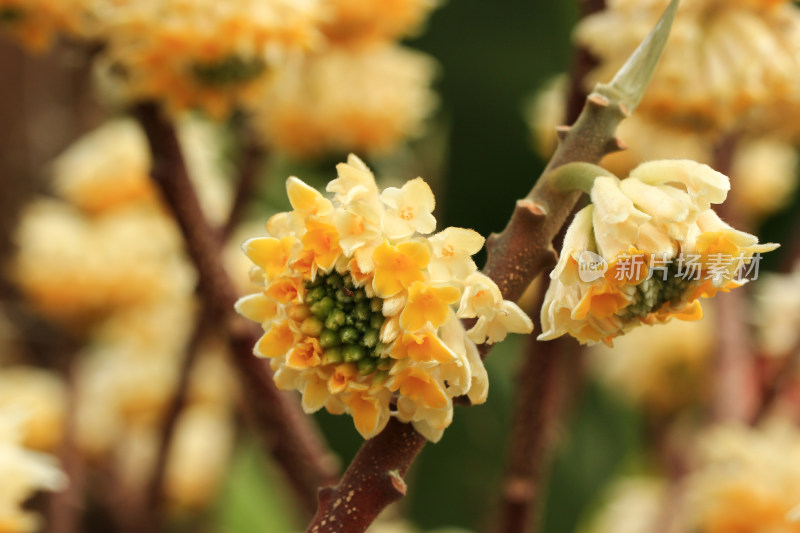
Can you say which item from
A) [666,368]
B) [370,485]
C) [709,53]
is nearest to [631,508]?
[666,368]

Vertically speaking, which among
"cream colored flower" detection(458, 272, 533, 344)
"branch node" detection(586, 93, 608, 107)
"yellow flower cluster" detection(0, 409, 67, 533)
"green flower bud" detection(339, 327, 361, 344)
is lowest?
"cream colored flower" detection(458, 272, 533, 344)

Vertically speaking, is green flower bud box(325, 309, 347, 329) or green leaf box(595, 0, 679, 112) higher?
green leaf box(595, 0, 679, 112)

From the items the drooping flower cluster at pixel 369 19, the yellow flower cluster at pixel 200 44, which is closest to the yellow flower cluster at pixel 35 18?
the yellow flower cluster at pixel 200 44

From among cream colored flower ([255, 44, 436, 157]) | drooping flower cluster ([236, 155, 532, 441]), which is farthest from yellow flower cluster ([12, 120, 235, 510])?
drooping flower cluster ([236, 155, 532, 441])

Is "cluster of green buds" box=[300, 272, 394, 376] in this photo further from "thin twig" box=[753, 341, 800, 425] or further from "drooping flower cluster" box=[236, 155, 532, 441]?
"thin twig" box=[753, 341, 800, 425]

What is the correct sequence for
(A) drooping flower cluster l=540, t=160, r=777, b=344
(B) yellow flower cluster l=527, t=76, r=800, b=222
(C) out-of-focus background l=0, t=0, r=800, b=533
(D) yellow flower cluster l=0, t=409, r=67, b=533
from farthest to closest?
(C) out-of-focus background l=0, t=0, r=800, b=533
(B) yellow flower cluster l=527, t=76, r=800, b=222
(D) yellow flower cluster l=0, t=409, r=67, b=533
(A) drooping flower cluster l=540, t=160, r=777, b=344

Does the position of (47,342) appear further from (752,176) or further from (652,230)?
(652,230)

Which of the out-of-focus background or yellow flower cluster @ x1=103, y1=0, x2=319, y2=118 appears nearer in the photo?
yellow flower cluster @ x1=103, y1=0, x2=319, y2=118

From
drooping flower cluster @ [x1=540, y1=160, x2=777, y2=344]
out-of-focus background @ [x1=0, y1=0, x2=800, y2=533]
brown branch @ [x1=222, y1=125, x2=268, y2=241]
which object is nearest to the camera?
drooping flower cluster @ [x1=540, y1=160, x2=777, y2=344]
